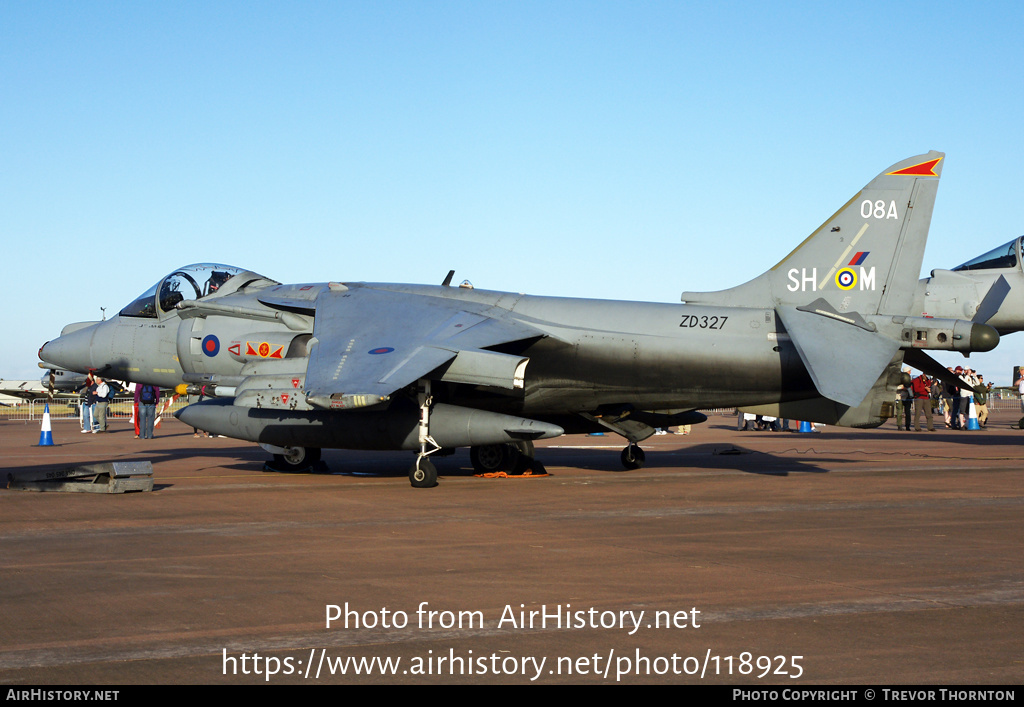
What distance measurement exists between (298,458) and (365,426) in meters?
2.62

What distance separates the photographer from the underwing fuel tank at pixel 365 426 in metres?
14.9

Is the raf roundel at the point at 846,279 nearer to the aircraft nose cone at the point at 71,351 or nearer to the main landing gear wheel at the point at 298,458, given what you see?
the main landing gear wheel at the point at 298,458

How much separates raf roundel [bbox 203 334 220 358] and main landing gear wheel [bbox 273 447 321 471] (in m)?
2.20

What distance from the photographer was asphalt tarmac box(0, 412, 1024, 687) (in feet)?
17.3

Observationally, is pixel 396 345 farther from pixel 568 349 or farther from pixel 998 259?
pixel 998 259

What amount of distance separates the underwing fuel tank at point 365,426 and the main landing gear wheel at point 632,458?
148 inches

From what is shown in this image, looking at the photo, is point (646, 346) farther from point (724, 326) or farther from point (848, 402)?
point (848, 402)

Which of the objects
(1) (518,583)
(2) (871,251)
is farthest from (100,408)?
(1) (518,583)

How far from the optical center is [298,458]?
17703 millimetres

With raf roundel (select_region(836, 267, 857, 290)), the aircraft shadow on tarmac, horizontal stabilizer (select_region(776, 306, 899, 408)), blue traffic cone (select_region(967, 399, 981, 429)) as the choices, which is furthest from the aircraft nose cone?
blue traffic cone (select_region(967, 399, 981, 429))

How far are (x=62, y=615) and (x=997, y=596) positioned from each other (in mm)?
6533

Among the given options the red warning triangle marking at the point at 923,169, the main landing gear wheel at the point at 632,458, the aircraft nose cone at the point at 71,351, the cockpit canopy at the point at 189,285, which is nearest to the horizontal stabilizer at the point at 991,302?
the red warning triangle marking at the point at 923,169
